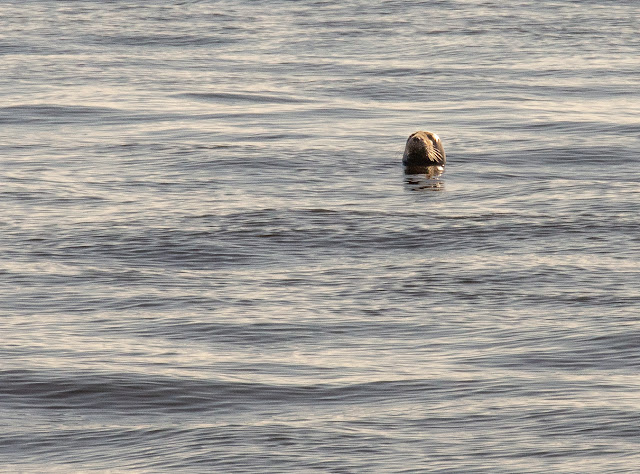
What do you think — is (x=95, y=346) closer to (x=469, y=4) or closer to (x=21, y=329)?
(x=21, y=329)

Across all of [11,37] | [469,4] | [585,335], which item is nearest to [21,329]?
[585,335]

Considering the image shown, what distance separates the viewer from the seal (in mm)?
17484

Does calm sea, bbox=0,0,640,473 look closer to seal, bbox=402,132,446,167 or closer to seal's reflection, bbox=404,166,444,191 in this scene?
seal's reflection, bbox=404,166,444,191

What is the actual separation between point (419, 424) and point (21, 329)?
3341 millimetres

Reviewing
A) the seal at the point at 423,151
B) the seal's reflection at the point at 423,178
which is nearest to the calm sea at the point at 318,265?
the seal's reflection at the point at 423,178

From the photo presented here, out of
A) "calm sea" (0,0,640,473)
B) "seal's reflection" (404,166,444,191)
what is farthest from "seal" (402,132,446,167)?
"calm sea" (0,0,640,473)

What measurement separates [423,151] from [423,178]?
2.33 ft

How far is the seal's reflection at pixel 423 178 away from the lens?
16406mm

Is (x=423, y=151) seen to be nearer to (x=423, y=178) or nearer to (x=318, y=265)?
(x=423, y=178)

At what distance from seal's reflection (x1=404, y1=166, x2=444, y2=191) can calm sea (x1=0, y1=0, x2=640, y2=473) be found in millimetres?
69

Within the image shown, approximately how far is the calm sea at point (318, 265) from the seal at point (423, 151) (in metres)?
0.20

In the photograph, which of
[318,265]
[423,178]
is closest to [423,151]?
[423,178]

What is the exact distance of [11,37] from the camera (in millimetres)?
29875

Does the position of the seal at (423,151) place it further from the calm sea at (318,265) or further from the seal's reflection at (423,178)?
the calm sea at (318,265)
